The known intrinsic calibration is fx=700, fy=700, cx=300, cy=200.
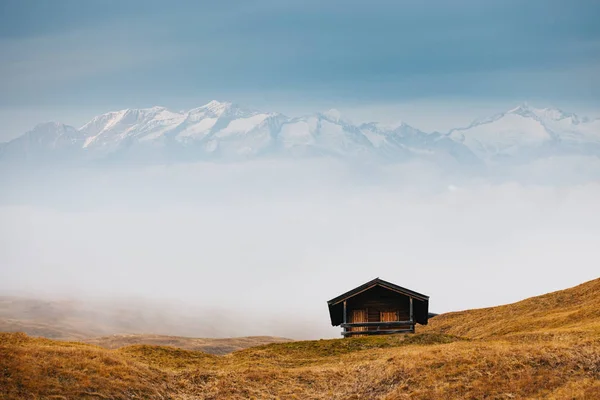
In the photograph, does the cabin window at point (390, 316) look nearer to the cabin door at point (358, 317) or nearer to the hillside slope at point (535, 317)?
the cabin door at point (358, 317)

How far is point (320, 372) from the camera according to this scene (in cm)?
4262

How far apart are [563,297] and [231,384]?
51.1 m

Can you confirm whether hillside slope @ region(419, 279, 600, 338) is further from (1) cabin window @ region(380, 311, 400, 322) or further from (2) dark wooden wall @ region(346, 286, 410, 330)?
(1) cabin window @ region(380, 311, 400, 322)

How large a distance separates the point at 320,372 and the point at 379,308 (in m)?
21.1

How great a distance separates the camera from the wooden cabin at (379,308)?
6184 cm

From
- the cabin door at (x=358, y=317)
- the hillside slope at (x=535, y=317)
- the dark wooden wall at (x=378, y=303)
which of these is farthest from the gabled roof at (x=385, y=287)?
the hillside slope at (x=535, y=317)

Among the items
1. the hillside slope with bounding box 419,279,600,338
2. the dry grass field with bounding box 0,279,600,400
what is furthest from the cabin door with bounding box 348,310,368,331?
the dry grass field with bounding box 0,279,600,400

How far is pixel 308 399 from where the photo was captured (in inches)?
1511

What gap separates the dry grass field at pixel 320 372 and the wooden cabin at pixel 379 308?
37.5ft

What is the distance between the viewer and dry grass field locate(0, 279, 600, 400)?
3525 centimetres

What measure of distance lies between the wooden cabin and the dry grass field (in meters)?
11.4

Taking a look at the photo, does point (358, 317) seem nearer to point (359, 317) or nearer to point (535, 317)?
point (359, 317)

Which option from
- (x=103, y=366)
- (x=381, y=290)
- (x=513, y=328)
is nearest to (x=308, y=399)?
(x=103, y=366)

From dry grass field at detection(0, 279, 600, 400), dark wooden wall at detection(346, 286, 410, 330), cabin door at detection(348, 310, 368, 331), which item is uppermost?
dark wooden wall at detection(346, 286, 410, 330)
